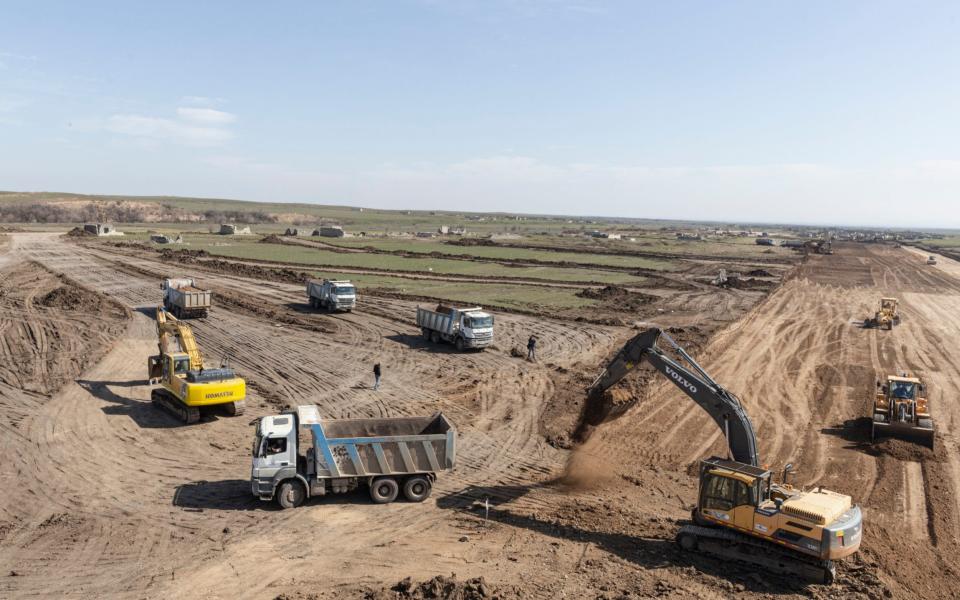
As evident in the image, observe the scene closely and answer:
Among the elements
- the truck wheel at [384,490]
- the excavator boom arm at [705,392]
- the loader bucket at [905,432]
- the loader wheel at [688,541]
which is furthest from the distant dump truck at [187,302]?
the loader bucket at [905,432]

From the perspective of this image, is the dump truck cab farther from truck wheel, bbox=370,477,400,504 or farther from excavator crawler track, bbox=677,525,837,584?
truck wheel, bbox=370,477,400,504

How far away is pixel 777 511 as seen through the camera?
50.0ft

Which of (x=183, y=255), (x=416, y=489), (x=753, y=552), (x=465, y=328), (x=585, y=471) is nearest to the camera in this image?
(x=753, y=552)

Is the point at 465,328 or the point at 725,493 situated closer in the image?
the point at 725,493

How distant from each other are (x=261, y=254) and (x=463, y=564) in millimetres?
90998

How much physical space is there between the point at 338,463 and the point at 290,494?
161cm

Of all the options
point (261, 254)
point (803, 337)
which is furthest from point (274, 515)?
point (261, 254)

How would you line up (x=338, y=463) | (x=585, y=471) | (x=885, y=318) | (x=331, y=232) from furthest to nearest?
(x=331, y=232), (x=885, y=318), (x=585, y=471), (x=338, y=463)

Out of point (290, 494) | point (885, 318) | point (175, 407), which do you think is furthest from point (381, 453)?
point (885, 318)

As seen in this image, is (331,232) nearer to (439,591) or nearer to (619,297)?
(619,297)

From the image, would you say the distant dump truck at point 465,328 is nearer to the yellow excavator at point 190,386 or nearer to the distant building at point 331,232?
the yellow excavator at point 190,386

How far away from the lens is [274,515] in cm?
1892

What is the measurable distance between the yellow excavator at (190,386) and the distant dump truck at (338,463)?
Result: 7.43 metres

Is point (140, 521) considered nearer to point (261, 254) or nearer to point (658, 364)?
point (658, 364)
